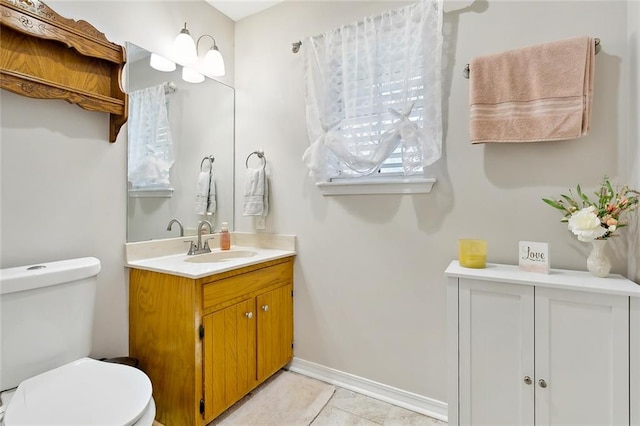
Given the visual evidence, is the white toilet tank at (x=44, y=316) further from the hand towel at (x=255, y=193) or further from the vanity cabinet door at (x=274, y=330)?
the hand towel at (x=255, y=193)

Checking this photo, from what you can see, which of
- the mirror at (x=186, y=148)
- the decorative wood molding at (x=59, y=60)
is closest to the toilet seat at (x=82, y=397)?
the mirror at (x=186, y=148)

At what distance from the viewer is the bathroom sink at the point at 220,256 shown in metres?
1.92

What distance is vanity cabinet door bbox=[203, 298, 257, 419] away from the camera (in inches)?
59.7

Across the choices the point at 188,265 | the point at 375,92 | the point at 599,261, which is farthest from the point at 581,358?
the point at 188,265

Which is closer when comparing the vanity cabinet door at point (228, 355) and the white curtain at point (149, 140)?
the vanity cabinet door at point (228, 355)

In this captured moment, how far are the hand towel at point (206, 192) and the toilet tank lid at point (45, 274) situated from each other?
78 cm

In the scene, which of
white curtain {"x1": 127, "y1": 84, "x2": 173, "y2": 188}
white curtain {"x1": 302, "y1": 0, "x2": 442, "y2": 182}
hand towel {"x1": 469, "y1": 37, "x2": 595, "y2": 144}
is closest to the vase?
hand towel {"x1": 469, "y1": 37, "x2": 595, "y2": 144}

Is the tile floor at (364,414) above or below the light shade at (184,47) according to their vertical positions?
below

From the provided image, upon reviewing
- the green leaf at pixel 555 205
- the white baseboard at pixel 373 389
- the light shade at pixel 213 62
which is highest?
the light shade at pixel 213 62

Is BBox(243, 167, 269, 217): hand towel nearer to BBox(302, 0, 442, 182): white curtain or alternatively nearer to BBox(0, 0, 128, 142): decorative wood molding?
BBox(302, 0, 442, 182): white curtain

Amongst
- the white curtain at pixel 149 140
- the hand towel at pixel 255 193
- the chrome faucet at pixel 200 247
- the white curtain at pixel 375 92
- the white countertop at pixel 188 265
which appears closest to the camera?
the white countertop at pixel 188 265

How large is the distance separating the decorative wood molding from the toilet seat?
110 centimetres

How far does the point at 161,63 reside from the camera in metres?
1.87

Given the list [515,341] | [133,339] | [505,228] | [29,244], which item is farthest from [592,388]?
[29,244]
